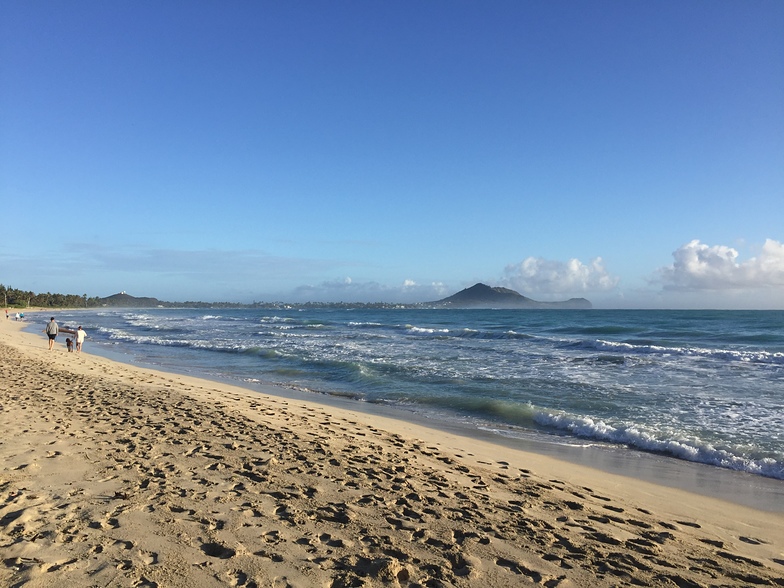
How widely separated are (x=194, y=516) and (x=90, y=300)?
574 ft

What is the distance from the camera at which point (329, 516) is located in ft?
14.7

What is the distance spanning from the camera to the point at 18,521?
4.05 m

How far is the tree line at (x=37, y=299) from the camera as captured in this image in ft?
314

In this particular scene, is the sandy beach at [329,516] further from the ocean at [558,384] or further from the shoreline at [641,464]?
the ocean at [558,384]

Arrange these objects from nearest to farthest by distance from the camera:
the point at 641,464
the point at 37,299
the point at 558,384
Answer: the point at 641,464 → the point at 558,384 → the point at 37,299

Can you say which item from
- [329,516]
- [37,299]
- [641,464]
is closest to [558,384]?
[641,464]

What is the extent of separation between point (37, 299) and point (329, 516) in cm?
13134

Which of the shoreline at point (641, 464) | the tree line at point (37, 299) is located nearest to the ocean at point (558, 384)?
the shoreline at point (641, 464)

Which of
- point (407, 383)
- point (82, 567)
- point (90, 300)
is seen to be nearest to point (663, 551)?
point (82, 567)

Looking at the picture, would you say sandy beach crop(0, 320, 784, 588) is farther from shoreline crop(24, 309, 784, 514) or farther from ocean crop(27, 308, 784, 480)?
ocean crop(27, 308, 784, 480)

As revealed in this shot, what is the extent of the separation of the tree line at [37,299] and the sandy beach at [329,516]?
353 feet

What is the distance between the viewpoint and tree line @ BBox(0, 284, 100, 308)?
95.6m

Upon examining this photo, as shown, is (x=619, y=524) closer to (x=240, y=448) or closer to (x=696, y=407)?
(x=240, y=448)

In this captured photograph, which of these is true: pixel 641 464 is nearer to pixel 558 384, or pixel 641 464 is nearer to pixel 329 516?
pixel 329 516
